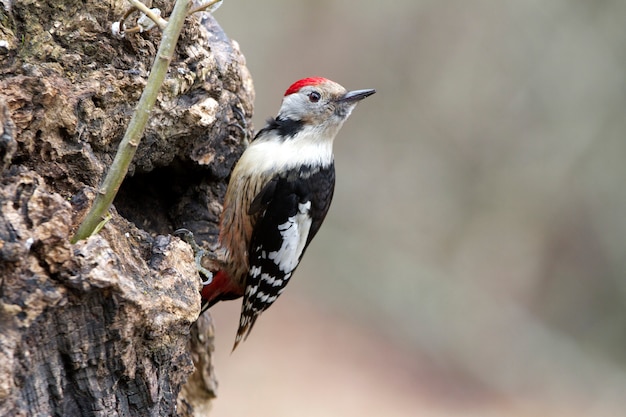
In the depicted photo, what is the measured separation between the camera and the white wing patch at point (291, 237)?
2.76 meters

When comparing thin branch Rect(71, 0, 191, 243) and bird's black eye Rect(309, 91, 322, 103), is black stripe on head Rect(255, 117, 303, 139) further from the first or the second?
thin branch Rect(71, 0, 191, 243)

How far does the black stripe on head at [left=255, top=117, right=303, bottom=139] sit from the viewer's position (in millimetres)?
2752

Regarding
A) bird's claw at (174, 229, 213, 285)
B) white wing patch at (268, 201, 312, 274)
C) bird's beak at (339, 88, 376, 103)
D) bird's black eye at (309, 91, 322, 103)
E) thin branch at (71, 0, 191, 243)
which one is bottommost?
bird's claw at (174, 229, 213, 285)

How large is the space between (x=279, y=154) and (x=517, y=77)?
15.8 feet

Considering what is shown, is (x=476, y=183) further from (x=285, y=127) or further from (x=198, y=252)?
(x=198, y=252)

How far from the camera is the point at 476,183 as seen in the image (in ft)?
23.0

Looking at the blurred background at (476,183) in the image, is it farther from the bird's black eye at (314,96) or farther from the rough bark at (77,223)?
the rough bark at (77,223)

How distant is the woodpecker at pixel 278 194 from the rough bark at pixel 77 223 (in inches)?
11.3

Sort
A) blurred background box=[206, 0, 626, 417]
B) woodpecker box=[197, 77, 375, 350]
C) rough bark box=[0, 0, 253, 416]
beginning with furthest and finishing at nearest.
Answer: blurred background box=[206, 0, 626, 417] < woodpecker box=[197, 77, 375, 350] < rough bark box=[0, 0, 253, 416]

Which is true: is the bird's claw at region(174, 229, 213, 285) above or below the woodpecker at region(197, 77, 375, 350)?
below

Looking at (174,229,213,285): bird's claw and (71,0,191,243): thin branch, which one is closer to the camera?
(71,0,191,243): thin branch

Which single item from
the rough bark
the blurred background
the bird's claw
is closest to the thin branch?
the rough bark

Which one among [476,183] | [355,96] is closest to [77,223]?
[355,96]

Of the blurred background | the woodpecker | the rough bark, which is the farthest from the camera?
the blurred background
